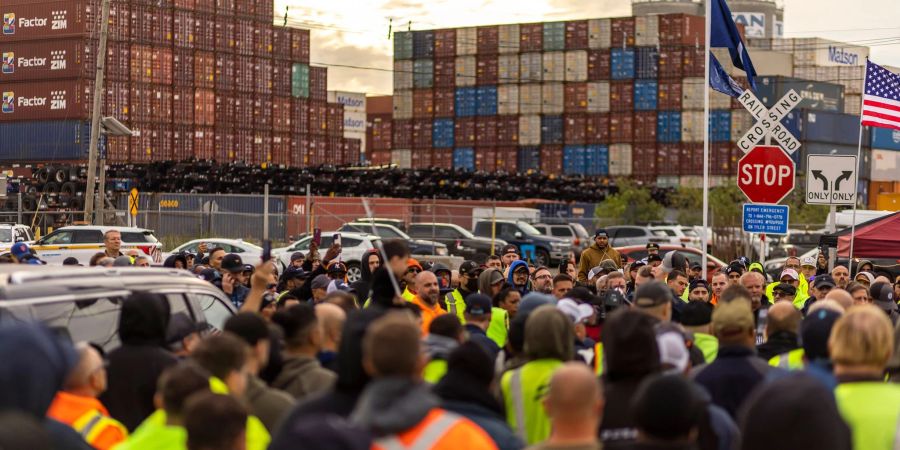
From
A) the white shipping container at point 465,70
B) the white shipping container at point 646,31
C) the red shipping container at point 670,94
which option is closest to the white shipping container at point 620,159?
the red shipping container at point 670,94

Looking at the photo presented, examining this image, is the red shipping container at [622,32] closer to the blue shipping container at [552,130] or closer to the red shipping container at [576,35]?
the red shipping container at [576,35]

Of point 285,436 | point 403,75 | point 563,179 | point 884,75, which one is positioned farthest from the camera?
point 403,75

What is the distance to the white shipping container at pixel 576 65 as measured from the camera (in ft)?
273

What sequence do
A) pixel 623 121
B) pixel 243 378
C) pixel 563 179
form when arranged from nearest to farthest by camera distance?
pixel 243 378 < pixel 563 179 < pixel 623 121

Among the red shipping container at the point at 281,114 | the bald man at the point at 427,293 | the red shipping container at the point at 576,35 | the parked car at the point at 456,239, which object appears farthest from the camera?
the red shipping container at the point at 576,35

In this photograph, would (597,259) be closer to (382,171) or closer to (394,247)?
(394,247)

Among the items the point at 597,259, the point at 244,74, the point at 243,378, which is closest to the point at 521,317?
the point at 243,378

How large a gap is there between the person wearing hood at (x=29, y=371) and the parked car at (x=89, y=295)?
1762 mm

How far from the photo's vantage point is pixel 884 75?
68.1ft

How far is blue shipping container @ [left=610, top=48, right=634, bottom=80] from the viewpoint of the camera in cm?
8125

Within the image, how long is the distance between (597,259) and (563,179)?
173 feet

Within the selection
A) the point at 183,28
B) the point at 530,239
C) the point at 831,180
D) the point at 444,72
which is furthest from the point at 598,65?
the point at 831,180

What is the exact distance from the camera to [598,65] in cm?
8269

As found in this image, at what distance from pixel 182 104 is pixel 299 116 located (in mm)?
8511
